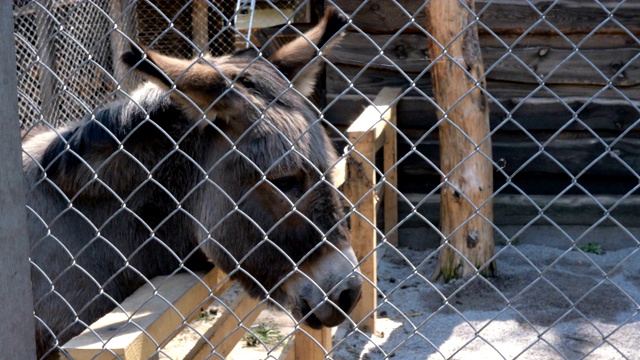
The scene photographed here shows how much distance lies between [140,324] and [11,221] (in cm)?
55

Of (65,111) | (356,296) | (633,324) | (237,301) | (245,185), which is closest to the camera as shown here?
(356,296)

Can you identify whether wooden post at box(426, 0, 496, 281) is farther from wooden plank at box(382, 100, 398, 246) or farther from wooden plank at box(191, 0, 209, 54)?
wooden plank at box(191, 0, 209, 54)

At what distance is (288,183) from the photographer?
112 inches

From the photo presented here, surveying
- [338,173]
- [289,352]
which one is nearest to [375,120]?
[338,173]

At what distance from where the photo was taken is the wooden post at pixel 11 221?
86.7 inches

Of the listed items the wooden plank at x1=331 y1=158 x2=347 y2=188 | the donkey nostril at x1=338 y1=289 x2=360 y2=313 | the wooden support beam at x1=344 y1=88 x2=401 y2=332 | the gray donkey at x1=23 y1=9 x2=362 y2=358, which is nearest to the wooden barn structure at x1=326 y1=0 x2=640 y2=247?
the wooden support beam at x1=344 y1=88 x2=401 y2=332

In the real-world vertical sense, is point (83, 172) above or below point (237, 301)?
above

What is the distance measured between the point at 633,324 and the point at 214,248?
10.6 ft

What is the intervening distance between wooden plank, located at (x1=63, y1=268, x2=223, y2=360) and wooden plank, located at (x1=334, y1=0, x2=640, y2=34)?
374cm

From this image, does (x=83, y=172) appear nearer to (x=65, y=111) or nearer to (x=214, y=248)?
(x=214, y=248)

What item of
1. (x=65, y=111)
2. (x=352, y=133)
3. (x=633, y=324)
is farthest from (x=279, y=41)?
(x=633, y=324)

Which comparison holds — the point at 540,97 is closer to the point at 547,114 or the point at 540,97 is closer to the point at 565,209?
the point at 547,114

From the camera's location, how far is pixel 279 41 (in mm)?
7488

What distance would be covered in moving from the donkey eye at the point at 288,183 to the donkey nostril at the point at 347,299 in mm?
476
